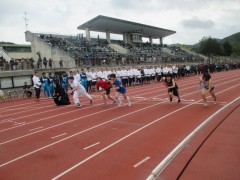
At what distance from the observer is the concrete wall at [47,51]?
95.6 feet

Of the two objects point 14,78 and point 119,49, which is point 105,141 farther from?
point 119,49

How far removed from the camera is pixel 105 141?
24.1 ft

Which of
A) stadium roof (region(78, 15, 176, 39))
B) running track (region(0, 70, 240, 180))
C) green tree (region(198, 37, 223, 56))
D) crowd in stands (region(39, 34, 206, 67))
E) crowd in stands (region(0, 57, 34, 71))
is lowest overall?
running track (region(0, 70, 240, 180))

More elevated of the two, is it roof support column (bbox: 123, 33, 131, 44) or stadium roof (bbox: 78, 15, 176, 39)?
stadium roof (bbox: 78, 15, 176, 39)

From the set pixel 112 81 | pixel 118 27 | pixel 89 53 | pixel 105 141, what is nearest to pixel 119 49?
pixel 118 27

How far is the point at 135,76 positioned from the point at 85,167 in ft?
66.3

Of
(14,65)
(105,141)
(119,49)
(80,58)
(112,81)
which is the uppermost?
(119,49)

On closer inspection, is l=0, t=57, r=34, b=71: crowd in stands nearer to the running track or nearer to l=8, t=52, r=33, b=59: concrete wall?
the running track

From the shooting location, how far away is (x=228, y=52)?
295 feet

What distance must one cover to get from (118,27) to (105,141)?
4144cm

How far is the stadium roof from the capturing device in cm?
4158

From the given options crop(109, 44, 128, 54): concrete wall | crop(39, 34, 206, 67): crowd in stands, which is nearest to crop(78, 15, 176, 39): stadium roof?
crop(39, 34, 206, 67): crowd in stands

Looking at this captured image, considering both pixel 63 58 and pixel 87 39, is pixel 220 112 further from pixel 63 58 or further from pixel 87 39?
pixel 87 39

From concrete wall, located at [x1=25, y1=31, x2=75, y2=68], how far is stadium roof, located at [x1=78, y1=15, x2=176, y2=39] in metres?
9.52
